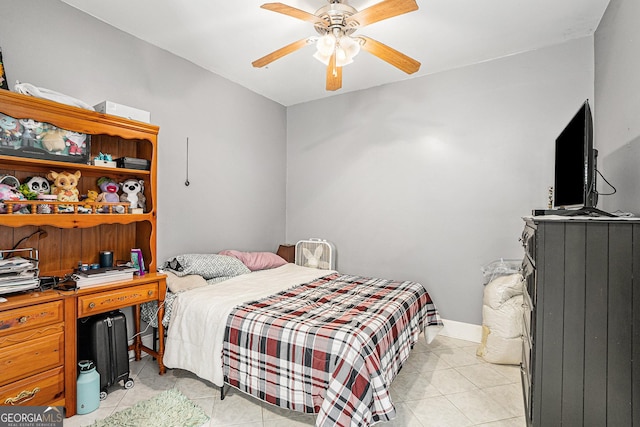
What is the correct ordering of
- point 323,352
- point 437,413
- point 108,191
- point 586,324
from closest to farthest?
point 586,324, point 323,352, point 437,413, point 108,191

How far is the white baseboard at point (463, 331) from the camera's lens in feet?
10.4

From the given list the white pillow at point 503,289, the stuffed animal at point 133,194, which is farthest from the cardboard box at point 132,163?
the white pillow at point 503,289

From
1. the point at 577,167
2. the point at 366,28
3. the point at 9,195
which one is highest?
the point at 366,28

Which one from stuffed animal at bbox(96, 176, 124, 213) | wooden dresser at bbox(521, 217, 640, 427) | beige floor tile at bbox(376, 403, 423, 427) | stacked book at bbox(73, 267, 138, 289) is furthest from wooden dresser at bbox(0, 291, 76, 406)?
wooden dresser at bbox(521, 217, 640, 427)

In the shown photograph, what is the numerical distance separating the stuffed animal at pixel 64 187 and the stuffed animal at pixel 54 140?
0.15 meters

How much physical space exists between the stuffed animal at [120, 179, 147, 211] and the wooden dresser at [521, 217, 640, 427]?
8.65 ft

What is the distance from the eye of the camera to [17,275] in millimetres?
1823

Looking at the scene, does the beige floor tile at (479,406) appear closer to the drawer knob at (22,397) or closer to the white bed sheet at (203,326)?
the white bed sheet at (203,326)

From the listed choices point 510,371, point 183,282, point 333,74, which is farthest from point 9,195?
point 510,371

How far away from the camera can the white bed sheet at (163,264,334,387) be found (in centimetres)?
209

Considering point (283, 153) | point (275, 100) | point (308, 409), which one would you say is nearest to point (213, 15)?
point (275, 100)

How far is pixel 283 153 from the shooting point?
4.42 m

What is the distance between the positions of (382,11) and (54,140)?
2.14m

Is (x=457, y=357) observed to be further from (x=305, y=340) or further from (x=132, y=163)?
(x=132, y=163)
